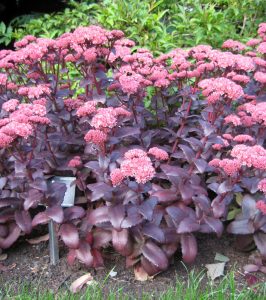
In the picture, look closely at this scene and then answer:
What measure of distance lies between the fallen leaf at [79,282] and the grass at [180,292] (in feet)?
0.12

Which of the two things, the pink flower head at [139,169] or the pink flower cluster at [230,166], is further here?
the pink flower cluster at [230,166]

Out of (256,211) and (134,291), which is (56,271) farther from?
(256,211)

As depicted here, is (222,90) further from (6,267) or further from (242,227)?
(6,267)

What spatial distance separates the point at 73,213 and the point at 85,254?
9.0 inches

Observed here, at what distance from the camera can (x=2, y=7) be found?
247 inches

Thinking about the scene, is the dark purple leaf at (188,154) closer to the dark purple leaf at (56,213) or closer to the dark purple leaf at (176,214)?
the dark purple leaf at (176,214)

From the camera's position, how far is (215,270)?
9.00 feet

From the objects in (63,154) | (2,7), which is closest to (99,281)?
(63,154)

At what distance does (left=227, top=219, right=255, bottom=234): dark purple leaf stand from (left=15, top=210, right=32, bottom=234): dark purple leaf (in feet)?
3.59

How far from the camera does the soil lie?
106 inches

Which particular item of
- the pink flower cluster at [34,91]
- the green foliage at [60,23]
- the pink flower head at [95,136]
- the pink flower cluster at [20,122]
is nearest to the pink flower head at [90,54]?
the pink flower cluster at [34,91]

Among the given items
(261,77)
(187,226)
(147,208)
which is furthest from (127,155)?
(261,77)

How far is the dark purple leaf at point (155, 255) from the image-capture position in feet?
8.31

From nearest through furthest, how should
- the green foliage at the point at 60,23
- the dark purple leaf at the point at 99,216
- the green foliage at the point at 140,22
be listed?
the dark purple leaf at the point at 99,216
the green foliage at the point at 140,22
the green foliage at the point at 60,23
